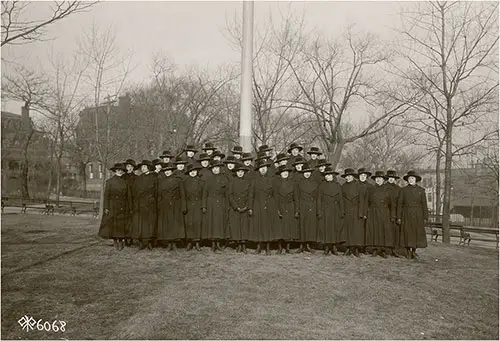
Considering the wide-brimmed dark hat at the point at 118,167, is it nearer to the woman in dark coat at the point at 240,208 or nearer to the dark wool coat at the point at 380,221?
the woman in dark coat at the point at 240,208

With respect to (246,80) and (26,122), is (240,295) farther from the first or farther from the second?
(26,122)

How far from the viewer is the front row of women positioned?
32.4 ft

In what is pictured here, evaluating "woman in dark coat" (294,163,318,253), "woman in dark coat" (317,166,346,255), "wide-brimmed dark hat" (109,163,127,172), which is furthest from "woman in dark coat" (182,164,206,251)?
"woman in dark coat" (317,166,346,255)


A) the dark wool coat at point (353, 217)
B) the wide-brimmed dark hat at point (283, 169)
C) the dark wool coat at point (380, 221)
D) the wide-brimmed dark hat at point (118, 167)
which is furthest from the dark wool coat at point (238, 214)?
the dark wool coat at point (380, 221)

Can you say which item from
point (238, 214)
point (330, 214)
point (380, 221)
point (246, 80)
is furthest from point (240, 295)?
point (246, 80)

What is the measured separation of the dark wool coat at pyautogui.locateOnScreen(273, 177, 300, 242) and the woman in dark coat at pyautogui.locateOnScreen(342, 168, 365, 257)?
3.55 ft

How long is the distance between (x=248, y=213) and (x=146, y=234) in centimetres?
220

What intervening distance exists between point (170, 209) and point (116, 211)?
1.19 metres

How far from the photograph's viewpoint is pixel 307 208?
393 inches

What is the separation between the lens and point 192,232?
9883 millimetres

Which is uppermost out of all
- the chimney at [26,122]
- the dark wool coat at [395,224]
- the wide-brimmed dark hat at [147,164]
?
the chimney at [26,122]

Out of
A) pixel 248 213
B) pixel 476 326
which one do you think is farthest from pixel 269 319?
pixel 248 213

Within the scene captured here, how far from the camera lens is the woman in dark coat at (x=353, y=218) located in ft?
32.9

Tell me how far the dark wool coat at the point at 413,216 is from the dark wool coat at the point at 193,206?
4.23 meters
